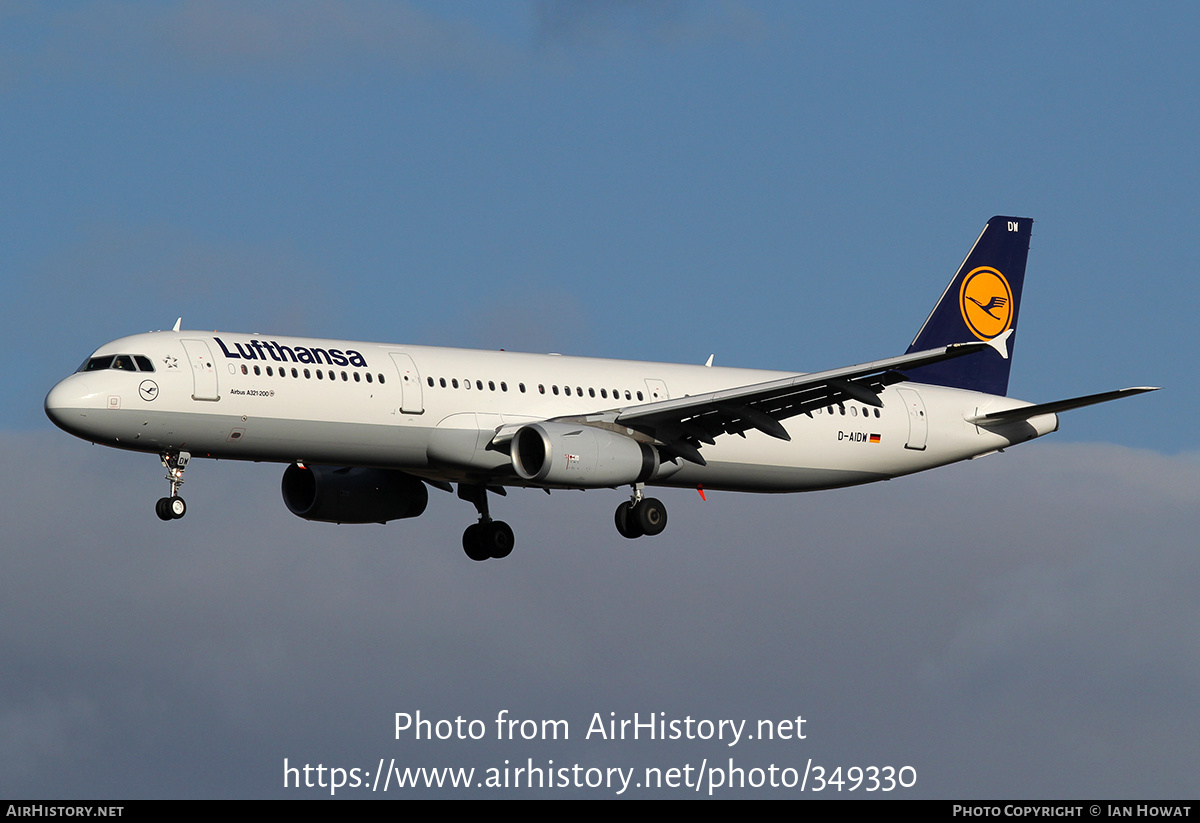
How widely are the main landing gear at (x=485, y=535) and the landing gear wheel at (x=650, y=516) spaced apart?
4977 millimetres

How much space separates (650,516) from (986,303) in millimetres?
15077

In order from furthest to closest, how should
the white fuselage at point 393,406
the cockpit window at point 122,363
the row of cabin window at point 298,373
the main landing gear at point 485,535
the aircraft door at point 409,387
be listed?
the main landing gear at point 485,535 → the aircraft door at point 409,387 → the row of cabin window at point 298,373 → the cockpit window at point 122,363 → the white fuselage at point 393,406

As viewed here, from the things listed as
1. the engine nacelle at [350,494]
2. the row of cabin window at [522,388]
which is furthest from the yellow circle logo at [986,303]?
the engine nacelle at [350,494]

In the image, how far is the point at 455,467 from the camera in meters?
44.4

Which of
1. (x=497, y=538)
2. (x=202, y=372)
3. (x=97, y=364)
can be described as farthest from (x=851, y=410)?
(x=97, y=364)

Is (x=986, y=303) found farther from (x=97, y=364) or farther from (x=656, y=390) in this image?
(x=97, y=364)

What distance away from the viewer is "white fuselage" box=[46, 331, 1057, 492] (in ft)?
135

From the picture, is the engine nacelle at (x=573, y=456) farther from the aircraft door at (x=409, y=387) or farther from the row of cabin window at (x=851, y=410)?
the row of cabin window at (x=851, y=410)

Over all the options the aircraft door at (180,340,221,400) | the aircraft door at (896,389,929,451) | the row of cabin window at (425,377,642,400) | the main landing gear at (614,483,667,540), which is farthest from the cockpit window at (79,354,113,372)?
the aircraft door at (896,389,929,451)

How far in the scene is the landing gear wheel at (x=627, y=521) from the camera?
153 feet

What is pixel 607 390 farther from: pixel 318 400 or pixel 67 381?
pixel 67 381

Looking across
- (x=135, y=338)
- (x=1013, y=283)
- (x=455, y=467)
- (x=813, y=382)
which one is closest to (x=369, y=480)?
(x=455, y=467)
